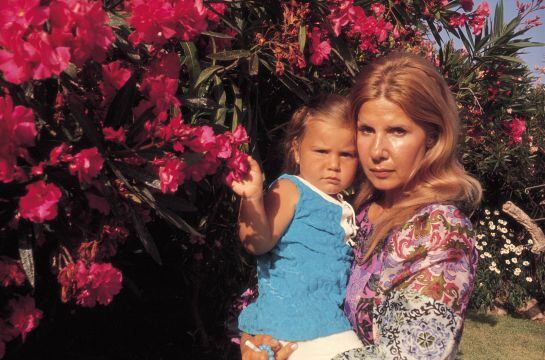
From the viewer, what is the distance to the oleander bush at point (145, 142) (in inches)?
51.1

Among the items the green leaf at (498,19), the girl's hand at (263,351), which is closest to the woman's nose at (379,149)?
the girl's hand at (263,351)

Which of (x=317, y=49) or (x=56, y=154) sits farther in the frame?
(x=317, y=49)

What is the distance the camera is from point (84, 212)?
1.55 metres

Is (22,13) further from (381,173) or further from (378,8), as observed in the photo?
(378,8)

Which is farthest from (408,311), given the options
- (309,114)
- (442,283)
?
(309,114)

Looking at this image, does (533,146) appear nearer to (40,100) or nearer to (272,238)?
(272,238)

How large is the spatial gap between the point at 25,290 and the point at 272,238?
2.72ft

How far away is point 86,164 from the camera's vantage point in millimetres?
1322

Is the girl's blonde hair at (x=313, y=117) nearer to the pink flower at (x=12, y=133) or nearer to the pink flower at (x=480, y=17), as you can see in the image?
the pink flower at (x=12, y=133)

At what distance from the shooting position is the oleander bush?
130cm

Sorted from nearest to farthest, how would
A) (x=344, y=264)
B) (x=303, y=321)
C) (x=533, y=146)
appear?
(x=303, y=321) < (x=344, y=264) < (x=533, y=146)

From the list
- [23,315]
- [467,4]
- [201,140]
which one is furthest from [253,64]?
[467,4]

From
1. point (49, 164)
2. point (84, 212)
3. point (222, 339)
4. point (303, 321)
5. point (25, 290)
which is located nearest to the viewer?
point (49, 164)

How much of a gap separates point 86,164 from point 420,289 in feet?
3.49
